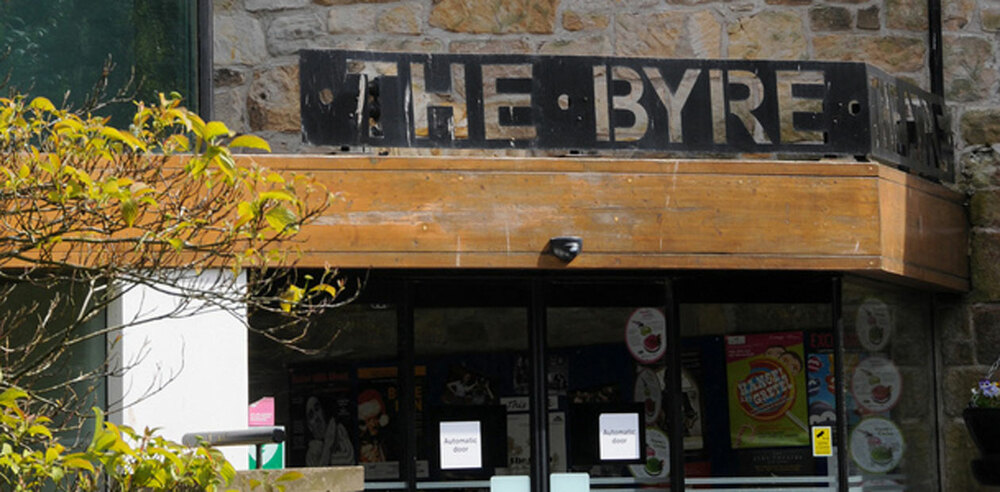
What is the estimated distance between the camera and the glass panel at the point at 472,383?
9.71 metres

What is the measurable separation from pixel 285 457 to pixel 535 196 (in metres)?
2.19

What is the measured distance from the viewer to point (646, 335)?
9.94 m

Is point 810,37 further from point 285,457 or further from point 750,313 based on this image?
point 285,457

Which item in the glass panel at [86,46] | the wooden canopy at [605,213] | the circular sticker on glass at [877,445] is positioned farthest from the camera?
the circular sticker on glass at [877,445]

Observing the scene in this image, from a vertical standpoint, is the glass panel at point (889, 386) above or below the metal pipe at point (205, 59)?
below

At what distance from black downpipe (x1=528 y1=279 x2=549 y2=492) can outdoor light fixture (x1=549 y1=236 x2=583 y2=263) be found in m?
0.92

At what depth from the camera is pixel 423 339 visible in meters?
9.73

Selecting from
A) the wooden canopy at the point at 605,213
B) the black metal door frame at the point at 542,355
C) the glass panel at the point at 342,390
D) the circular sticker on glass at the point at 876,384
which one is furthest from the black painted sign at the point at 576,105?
the circular sticker on glass at the point at 876,384

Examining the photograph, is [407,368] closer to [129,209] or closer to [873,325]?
[873,325]

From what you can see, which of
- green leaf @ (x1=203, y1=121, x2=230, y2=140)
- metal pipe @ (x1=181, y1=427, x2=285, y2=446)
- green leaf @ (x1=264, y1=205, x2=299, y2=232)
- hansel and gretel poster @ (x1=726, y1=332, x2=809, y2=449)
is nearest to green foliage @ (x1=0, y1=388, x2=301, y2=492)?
green leaf @ (x1=264, y1=205, x2=299, y2=232)

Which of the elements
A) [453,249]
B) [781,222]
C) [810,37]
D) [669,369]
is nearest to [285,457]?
[453,249]

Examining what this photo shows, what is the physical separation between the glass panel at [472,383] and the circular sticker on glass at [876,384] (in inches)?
85.4

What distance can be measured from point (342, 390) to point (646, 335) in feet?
6.22

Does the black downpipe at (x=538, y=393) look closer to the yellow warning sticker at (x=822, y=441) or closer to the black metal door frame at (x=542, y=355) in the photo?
the black metal door frame at (x=542, y=355)
